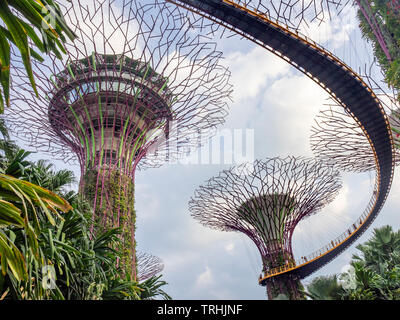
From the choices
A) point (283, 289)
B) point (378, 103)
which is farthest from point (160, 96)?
point (283, 289)

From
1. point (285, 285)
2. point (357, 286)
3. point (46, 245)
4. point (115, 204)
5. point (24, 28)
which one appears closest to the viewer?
point (24, 28)

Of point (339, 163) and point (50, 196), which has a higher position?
point (339, 163)

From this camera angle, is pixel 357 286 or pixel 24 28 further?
pixel 357 286

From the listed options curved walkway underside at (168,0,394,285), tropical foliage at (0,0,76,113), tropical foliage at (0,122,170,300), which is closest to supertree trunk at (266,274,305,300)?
curved walkway underside at (168,0,394,285)

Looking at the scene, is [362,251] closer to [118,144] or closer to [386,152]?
[386,152]

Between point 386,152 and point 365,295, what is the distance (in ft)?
38.7

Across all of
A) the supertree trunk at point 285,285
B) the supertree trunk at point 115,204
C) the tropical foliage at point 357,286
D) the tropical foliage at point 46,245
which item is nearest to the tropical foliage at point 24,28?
the tropical foliage at point 46,245

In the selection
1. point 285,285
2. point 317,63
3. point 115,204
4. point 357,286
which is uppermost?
point 317,63

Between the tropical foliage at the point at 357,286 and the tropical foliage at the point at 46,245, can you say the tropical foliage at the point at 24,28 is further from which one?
the tropical foliage at the point at 357,286

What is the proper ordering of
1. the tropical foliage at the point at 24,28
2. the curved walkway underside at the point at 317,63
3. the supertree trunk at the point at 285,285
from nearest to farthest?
the tropical foliage at the point at 24,28 < the curved walkway underside at the point at 317,63 < the supertree trunk at the point at 285,285

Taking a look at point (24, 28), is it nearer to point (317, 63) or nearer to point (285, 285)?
point (317, 63)

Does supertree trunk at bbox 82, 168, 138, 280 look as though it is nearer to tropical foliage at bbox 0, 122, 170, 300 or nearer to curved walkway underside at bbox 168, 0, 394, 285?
tropical foliage at bbox 0, 122, 170, 300

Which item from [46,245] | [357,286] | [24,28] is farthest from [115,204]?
[24,28]
